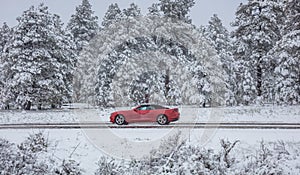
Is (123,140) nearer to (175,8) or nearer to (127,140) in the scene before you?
(127,140)

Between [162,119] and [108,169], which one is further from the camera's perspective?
[162,119]

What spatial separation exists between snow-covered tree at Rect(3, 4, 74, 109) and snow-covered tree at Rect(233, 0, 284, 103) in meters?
18.9

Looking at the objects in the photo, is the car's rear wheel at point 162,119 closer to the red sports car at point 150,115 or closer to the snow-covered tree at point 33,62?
the red sports car at point 150,115

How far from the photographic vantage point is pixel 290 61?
58.2 ft

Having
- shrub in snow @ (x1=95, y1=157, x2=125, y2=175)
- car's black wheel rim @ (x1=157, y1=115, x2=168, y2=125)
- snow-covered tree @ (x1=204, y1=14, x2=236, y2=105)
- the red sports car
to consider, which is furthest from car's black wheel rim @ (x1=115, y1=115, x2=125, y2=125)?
snow-covered tree @ (x1=204, y1=14, x2=236, y2=105)

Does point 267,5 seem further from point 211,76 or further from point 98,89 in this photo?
point 98,89

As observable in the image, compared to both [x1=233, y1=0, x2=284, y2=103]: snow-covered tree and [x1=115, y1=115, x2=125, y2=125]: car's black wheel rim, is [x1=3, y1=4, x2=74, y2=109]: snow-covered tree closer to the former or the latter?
[x1=115, y1=115, x2=125, y2=125]: car's black wheel rim

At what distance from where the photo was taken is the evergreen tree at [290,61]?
17.3m

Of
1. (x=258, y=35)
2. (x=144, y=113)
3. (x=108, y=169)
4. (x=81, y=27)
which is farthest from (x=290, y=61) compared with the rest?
(x=81, y=27)

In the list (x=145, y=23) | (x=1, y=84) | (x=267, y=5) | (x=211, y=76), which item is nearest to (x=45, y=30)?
(x=145, y=23)

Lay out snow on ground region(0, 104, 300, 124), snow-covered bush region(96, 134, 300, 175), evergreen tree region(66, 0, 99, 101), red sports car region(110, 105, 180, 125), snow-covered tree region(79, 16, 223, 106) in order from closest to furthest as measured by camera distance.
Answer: snow-covered bush region(96, 134, 300, 175), red sports car region(110, 105, 180, 125), snow on ground region(0, 104, 300, 124), snow-covered tree region(79, 16, 223, 106), evergreen tree region(66, 0, 99, 101)

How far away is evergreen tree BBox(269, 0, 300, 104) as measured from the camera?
1731 centimetres

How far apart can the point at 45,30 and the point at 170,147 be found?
20.8 metres

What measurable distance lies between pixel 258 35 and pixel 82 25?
2370 cm
